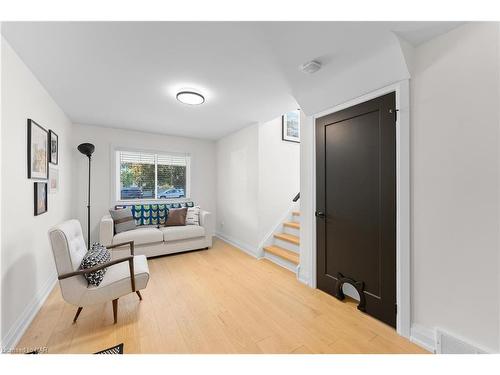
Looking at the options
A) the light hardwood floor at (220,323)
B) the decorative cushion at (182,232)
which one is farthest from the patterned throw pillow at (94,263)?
the decorative cushion at (182,232)

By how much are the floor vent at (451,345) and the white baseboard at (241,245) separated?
92.0 inches

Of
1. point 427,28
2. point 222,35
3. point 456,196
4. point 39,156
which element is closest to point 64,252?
point 39,156

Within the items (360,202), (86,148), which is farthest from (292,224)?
(86,148)

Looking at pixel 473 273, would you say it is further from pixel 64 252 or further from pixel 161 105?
pixel 161 105

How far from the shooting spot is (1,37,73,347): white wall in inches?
59.5

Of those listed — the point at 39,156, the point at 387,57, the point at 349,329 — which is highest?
the point at 387,57

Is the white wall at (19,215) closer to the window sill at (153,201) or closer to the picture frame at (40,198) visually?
the picture frame at (40,198)

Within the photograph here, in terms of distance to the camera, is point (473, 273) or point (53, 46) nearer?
point (473, 273)

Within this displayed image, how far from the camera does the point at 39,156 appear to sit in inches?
80.2

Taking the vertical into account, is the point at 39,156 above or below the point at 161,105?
below

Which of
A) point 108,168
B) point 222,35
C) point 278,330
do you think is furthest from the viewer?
point 108,168

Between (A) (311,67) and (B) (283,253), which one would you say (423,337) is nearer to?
(B) (283,253)
